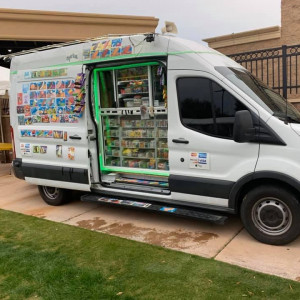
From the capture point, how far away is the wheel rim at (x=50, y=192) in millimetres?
6597

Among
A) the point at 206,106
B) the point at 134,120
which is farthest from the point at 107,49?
the point at 206,106

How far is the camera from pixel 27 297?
3.49 m

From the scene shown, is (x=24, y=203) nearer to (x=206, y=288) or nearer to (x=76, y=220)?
(x=76, y=220)

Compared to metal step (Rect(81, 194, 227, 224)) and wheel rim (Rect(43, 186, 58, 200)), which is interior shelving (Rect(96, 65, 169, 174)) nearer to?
metal step (Rect(81, 194, 227, 224))

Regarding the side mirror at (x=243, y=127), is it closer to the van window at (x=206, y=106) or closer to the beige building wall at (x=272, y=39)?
the van window at (x=206, y=106)

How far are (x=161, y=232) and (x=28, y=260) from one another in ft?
5.81

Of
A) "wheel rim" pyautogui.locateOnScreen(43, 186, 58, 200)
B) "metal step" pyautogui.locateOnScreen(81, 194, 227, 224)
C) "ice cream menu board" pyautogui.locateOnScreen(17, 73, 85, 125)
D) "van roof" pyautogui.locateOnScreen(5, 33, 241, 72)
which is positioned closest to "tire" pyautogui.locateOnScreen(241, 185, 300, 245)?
"metal step" pyautogui.locateOnScreen(81, 194, 227, 224)

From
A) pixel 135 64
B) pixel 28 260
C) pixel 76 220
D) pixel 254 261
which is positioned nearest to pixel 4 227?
pixel 76 220

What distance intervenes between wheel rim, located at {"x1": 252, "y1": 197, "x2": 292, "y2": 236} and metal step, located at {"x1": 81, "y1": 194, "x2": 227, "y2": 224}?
0.43 metres

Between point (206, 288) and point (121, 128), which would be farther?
point (121, 128)

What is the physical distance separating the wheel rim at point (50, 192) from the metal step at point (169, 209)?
102 centimetres

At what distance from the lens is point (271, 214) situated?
14.1 feet

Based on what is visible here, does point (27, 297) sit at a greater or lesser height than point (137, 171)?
lesser

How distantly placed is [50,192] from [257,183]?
393cm
